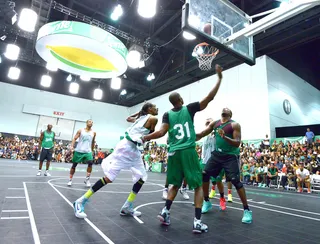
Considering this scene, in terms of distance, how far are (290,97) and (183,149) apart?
15617 mm

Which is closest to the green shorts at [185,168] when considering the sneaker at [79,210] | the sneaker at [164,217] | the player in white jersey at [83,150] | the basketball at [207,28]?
the sneaker at [164,217]

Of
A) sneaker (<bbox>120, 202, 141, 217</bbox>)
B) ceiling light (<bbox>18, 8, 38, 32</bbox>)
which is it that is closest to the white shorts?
sneaker (<bbox>120, 202, 141, 217</bbox>)

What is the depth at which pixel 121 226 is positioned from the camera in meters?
2.69

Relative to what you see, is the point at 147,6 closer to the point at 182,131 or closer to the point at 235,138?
the point at 235,138

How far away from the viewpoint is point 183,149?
2.79 meters

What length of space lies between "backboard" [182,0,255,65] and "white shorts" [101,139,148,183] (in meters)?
3.48

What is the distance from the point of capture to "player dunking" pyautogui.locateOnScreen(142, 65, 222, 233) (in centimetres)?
271

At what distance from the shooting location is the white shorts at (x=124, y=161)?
10.5 feet

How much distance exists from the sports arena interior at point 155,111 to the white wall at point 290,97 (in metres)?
0.13

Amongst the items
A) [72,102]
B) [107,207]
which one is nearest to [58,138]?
[72,102]

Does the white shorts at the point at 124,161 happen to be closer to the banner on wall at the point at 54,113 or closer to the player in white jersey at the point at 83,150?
the player in white jersey at the point at 83,150

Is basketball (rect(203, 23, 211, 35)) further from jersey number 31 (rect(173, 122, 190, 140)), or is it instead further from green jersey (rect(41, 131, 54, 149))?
green jersey (rect(41, 131, 54, 149))

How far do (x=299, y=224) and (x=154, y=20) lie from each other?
13968mm

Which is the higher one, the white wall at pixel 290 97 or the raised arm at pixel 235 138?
the white wall at pixel 290 97
